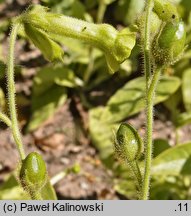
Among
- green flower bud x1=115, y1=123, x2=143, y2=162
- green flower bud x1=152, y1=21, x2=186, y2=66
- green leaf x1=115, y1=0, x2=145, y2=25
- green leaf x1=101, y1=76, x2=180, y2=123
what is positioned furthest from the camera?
green leaf x1=115, y1=0, x2=145, y2=25

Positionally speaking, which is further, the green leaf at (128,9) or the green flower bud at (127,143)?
the green leaf at (128,9)

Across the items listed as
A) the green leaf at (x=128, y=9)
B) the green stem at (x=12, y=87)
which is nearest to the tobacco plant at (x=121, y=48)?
the green stem at (x=12, y=87)

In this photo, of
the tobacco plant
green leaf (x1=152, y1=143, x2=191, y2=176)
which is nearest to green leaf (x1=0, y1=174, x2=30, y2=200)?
green leaf (x1=152, y1=143, x2=191, y2=176)

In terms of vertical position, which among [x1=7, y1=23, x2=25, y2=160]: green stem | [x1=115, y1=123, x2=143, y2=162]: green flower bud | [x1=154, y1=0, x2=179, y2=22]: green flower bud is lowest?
[x1=115, y1=123, x2=143, y2=162]: green flower bud

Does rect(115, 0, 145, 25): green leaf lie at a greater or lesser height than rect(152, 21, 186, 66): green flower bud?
greater

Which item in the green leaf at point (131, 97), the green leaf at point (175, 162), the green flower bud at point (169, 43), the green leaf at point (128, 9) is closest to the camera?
the green flower bud at point (169, 43)

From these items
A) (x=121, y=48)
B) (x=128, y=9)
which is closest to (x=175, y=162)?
(x=121, y=48)

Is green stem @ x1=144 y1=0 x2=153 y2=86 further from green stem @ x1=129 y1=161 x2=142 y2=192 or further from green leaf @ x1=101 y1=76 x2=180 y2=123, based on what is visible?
green leaf @ x1=101 y1=76 x2=180 y2=123

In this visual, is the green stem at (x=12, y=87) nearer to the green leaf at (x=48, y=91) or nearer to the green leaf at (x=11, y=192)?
the green leaf at (x=11, y=192)
